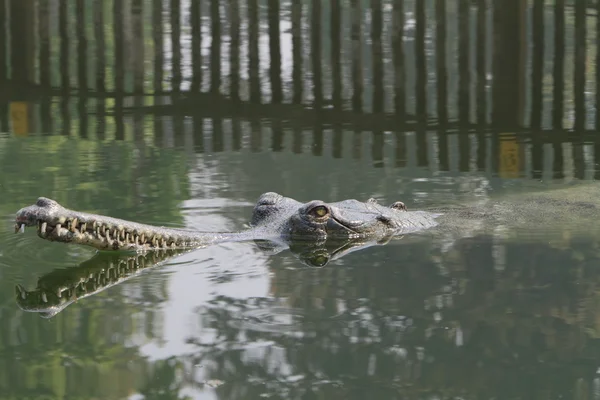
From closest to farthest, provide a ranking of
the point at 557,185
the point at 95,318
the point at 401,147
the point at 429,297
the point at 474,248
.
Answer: the point at 95,318
the point at 429,297
the point at 474,248
the point at 557,185
the point at 401,147

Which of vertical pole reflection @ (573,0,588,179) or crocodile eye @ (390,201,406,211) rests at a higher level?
vertical pole reflection @ (573,0,588,179)

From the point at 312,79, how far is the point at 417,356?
718 cm

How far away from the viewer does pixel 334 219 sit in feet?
23.4

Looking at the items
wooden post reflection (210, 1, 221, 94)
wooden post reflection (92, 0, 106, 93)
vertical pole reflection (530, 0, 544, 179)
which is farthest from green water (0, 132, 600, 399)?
wooden post reflection (92, 0, 106, 93)

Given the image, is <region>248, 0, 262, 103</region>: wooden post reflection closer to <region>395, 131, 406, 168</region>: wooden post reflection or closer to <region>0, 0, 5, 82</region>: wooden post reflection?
<region>395, 131, 406, 168</region>: wooden post reflection

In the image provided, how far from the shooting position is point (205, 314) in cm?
560

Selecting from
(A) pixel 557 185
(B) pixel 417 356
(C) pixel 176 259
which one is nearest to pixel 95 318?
(C) pixel 176 259

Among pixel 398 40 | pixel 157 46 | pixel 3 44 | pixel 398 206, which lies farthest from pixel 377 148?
pixel 3 44

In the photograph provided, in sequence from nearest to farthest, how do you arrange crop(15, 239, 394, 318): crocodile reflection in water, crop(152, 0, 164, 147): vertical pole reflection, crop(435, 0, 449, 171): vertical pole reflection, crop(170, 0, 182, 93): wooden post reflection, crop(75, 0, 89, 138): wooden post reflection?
1. crop(15, 239, 394, 318): crocodile reflection in water
2. crop(435, 0, 449, 171): vertical pole reflection
3. crop(75, 0, 89, 138): wooden post reflection
4. crop(152, 0, 164, 147): vertical pole reflection
5. crop(170, 0, 182, 93): wooden post reflection

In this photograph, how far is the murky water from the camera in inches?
194

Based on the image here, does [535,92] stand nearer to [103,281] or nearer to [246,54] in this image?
[246,54]

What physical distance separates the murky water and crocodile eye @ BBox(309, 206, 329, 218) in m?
0.24

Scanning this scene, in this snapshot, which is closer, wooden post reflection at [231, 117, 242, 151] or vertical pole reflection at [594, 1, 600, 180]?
vertical pole reflection at [594, 1, 600, 180]

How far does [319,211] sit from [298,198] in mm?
1170
